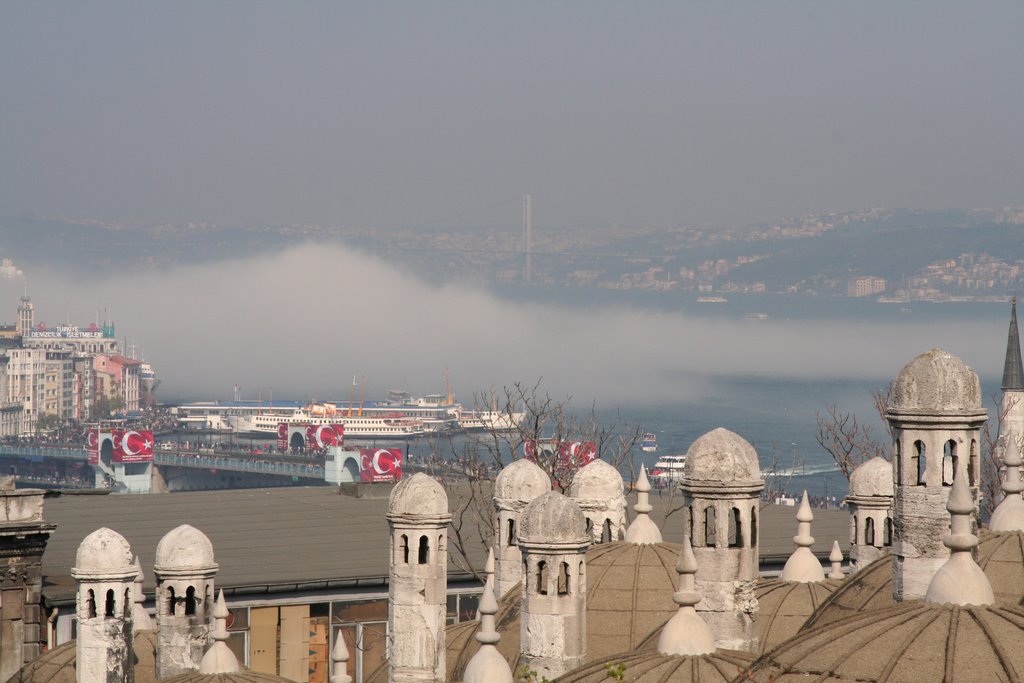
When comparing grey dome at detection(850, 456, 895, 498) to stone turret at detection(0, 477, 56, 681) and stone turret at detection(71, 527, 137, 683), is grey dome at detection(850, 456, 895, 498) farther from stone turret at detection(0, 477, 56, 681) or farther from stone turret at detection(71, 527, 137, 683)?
stone turret at detection(0, 477, 56, 681)

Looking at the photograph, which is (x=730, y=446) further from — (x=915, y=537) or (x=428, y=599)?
(x=428, y=599)

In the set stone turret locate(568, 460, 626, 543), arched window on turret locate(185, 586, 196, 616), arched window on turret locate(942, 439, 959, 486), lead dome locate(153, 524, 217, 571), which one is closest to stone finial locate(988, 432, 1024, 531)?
arched window on turret locate(942, 439, 959, 486)

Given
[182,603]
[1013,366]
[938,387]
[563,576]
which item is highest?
[1013,366]

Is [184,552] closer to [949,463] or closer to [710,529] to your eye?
[710,529]

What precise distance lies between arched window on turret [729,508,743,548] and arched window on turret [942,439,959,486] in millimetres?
2645

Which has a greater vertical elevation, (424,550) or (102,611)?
(424,550)

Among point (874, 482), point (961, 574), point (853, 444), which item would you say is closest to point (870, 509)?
point (874, 482)

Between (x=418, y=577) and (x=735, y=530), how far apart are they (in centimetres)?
550

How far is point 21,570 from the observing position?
34812mm

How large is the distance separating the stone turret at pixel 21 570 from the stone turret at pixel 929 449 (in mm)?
20676

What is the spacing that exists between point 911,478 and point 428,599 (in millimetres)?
7911

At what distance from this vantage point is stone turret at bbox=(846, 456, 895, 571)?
2981cm

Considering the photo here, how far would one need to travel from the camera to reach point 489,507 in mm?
50062

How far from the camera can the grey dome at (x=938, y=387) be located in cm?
1816
